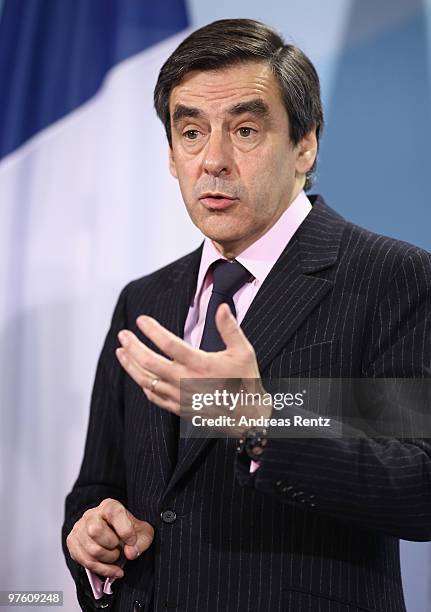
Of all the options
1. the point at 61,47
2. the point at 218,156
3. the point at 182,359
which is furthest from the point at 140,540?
the point at 61,47

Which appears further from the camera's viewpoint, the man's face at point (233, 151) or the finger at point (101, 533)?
the man's face at point (233, 151)

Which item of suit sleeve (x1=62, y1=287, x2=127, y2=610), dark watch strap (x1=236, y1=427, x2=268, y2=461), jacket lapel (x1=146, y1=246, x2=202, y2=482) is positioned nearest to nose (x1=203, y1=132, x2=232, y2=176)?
jacket lapel (x1=146, y1=246, x2=202, y2=482)

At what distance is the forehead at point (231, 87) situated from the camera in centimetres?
166

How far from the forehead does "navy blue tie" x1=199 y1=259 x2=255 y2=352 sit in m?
0.32

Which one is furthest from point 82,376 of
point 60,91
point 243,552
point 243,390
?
point 243,390

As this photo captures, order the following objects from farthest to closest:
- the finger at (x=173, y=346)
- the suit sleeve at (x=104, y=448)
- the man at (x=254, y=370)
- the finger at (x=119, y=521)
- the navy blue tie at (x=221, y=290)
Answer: the suit sleeve at (x=104, y=448) → the navy blue tie at (x=221, y=290) → the finger at (x=119, y=521) → the man at (x=254, y=370) → the finger at (x=173, y=346)

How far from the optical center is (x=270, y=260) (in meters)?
1.69

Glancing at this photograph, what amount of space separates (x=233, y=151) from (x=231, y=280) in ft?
0.85

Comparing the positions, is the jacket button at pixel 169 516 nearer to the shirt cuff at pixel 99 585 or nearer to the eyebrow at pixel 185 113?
the shirt cuff at pixel 99 585

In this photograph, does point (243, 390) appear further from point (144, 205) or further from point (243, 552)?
point (144, 205)

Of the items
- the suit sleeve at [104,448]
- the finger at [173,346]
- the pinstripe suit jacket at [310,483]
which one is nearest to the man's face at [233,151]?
the pinstripe suit jacket at [310,483]

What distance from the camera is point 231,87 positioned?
1.66 meters

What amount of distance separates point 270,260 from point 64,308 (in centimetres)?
83

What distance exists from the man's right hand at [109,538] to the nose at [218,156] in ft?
2.20
